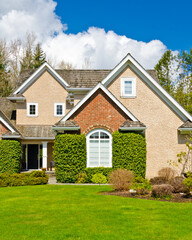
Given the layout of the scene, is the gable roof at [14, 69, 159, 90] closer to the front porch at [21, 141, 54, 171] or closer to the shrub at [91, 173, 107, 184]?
the front porch at [21, 141, 54, 171]

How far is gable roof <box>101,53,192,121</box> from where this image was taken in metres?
24.2

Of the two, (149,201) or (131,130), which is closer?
(149,201)

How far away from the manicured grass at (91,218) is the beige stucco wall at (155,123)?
32.5 ft

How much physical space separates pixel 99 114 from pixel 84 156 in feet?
10.1

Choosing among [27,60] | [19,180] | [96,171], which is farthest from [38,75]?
[27,60]

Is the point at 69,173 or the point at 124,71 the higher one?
the point at 124,71

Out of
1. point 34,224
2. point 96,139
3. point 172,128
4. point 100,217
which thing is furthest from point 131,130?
point 34,224

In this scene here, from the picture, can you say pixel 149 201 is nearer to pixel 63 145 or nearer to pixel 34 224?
pixel 34 224

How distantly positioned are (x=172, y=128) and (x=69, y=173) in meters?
8.64

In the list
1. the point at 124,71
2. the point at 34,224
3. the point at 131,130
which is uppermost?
the point at 124,71

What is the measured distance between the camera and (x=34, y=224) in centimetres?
983

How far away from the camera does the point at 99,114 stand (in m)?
22.3

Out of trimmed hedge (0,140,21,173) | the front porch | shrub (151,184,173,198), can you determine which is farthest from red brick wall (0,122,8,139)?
shrub (151,184,173,198)

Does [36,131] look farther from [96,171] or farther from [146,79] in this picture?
[146,79]
